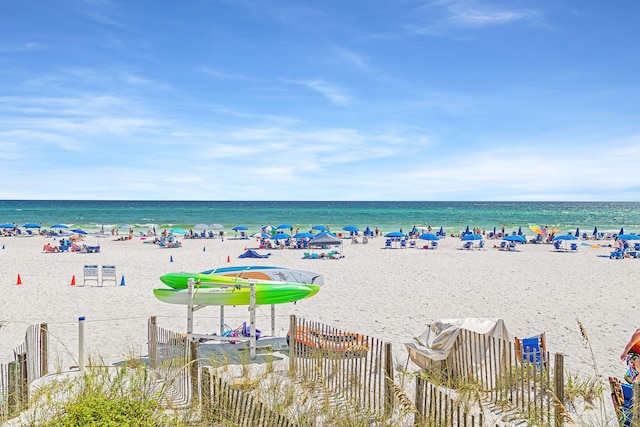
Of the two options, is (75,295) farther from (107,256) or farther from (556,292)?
(556,292)

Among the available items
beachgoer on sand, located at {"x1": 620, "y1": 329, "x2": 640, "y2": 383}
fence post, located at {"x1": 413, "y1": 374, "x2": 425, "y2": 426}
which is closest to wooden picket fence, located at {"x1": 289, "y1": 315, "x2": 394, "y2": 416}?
fence post, located at {"x1": 413, "y1": 374, "x2": 425, "y2": 426}

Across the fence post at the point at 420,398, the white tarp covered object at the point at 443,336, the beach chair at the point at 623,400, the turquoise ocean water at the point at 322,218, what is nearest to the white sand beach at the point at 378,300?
the white tarp covered object at the point at 443,336

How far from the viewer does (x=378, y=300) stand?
51.0 ft

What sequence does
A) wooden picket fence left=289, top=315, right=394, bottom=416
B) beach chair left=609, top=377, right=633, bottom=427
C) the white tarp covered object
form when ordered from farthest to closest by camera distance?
1. the white tarp covered object
2. wooden picket fence left=289, top=315, right=394, bottom=416
3. beach chair left=609, top=377, right=633, bottom=427

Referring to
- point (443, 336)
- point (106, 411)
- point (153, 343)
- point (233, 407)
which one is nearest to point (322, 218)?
A: point (153, 343)

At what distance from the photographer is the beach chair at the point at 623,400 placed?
18.3 feet

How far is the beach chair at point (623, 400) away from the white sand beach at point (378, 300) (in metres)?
3.25

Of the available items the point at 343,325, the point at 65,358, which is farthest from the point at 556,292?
the point at 65,358

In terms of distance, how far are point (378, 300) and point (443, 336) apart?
25.4ft

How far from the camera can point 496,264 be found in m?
25.5

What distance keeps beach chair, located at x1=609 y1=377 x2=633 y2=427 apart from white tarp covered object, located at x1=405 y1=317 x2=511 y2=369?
2.05m

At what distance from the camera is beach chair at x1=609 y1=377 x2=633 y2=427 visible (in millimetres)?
5578

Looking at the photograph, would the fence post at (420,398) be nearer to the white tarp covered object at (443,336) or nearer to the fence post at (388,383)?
the fence post at (388,383)

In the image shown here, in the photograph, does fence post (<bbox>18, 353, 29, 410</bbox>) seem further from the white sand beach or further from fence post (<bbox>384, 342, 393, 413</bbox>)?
fence post (<bbox>384, 342, 393, 413</bbox>)
